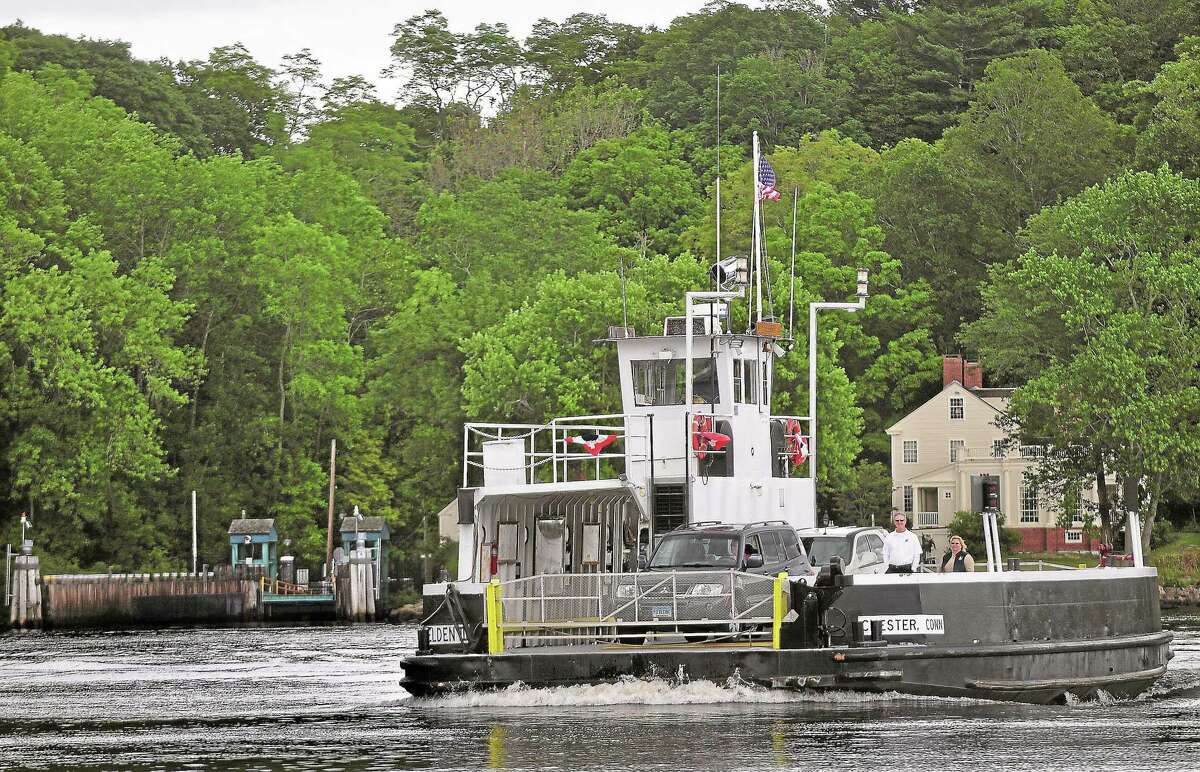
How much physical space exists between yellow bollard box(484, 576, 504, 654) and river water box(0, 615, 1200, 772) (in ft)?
2.52

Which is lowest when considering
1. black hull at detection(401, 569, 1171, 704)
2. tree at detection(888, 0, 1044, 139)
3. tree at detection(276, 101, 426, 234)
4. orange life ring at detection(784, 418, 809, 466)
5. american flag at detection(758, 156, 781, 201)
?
black hull at detection(401, 569, 1171, 704)

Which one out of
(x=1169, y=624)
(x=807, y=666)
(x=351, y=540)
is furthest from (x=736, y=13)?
(x=807, y=666)

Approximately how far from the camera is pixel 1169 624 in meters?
57.2

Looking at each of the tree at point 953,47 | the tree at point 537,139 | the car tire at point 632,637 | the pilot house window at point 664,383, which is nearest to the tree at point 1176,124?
the tree at point 953,47

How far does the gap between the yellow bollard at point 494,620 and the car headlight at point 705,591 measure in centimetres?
290

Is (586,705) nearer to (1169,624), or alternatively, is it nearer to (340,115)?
(1169,624)

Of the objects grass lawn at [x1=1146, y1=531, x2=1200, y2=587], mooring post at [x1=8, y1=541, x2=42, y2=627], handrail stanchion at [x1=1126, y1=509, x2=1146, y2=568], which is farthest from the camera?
grass lawn at [x1=1146, y1=531, x2=1200, y2=587]

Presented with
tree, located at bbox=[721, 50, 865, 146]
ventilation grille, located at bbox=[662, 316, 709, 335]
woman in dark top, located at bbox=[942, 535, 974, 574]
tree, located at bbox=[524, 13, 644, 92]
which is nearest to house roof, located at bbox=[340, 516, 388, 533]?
ventilation grille, located at bbox=[662, 316, 709, 335]

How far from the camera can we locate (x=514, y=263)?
3856 inches

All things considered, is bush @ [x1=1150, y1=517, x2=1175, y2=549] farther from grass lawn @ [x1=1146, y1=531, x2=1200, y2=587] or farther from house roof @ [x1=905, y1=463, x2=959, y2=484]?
house roof @ [x1=905, y1=463, x2=959, y2=484]

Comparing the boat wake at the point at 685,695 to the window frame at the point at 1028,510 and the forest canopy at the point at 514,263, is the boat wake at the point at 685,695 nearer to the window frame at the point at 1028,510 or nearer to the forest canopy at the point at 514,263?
the forest canopy at the point at 514,263

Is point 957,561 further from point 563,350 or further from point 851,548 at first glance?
point 563,350

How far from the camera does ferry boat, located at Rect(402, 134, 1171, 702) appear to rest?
1222 inches

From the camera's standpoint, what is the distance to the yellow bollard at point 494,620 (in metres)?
32.2
